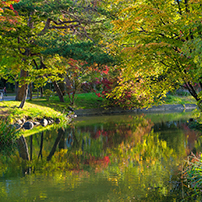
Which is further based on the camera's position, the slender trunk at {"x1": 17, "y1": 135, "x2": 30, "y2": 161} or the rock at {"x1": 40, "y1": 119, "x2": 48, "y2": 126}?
the rock at {"x1": 40, "y1": 119, "x2": 48, "y2": 126}

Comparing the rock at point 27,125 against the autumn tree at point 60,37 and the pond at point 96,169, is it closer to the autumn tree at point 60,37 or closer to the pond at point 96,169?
the autumn tree at point 60,37

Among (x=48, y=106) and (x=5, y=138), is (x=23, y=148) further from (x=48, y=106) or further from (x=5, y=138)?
(x=48, y=106)

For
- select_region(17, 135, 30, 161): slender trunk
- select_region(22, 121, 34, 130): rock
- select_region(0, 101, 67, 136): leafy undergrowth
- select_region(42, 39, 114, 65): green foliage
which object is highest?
select_region(42, 39, 114, 65): green foliage

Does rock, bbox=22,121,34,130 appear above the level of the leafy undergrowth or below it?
below

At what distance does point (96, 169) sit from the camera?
770 cm

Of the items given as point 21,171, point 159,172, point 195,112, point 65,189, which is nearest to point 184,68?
point 195,112

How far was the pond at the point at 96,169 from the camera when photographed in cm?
568

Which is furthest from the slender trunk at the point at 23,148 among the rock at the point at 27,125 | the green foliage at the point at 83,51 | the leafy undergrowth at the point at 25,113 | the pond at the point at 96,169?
the green foliage at the point at 83,51

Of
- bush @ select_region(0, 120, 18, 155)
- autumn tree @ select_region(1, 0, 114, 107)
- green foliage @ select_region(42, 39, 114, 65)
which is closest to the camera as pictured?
bush @ select_region(0, 120, 18, 155)

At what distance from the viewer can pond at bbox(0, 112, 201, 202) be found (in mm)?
5676

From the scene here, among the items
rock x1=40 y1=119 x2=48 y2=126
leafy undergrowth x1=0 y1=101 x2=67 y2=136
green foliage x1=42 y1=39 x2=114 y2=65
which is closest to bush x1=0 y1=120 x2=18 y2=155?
leafy undergrowth x1=0 y1=101 x2=67 y2=136

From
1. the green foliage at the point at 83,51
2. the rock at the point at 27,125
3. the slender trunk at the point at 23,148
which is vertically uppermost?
the green foliage at the point at 83,51

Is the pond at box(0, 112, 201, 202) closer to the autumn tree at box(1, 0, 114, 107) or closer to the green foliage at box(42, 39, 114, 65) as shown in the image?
the green foliage at box(42, 39, 114, 65)

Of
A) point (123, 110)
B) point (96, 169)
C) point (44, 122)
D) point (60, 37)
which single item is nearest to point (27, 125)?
point (44, 122)
